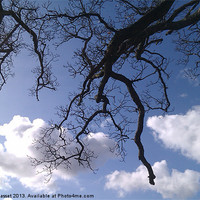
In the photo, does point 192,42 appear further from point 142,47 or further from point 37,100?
point 37,100

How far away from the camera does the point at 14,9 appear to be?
504cm

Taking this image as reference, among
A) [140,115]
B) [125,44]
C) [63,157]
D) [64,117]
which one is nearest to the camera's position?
[125,44]

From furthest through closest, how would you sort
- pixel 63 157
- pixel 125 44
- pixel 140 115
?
pixel 63 157 → pixel 140 115 → pixel 125 44

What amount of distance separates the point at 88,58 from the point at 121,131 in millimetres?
2723

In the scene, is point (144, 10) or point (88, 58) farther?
point (88, 58)

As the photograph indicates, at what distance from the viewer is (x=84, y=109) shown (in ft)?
18.7

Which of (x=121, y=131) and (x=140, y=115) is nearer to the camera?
(x=140, y=115)

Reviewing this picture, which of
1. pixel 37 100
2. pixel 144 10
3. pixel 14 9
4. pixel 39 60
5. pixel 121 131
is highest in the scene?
pixel 14 9

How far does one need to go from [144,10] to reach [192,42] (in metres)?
1.96

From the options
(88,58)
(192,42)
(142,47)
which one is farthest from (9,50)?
(192,42)

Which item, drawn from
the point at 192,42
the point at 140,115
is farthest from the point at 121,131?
the point at 192,42

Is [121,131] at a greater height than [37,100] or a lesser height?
lesser

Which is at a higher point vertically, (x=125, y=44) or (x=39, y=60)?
(x=39, y=60)

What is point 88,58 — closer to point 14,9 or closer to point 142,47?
point 142,47
